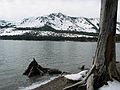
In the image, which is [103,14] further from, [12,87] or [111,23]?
[12,87]

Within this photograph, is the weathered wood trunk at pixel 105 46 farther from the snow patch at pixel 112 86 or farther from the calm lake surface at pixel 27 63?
the calm lake surface at pixel 27 63

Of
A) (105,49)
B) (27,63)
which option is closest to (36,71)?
(105,49)

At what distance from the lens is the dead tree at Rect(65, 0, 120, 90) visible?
1506 cm

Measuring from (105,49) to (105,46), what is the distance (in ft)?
0.54

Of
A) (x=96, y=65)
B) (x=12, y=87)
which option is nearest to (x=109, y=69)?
(x=96, y=65)

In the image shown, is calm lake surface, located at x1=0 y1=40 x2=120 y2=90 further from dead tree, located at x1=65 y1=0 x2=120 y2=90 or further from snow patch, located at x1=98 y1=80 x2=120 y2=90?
snow patch, located at x1=98 y1=80 x2=120 y2=90

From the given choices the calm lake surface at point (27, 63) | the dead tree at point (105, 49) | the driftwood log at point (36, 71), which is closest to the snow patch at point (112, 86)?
the dead tree at point (105, 49)

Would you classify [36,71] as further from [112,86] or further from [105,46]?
[112,86]

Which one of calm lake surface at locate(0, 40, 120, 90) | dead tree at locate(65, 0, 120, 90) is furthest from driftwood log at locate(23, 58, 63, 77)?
dead tree at locate(65, 0, 120, 90)

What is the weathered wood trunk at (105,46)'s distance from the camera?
49.4 feet

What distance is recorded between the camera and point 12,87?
27609 millimetres

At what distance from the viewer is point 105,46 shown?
15.3 m

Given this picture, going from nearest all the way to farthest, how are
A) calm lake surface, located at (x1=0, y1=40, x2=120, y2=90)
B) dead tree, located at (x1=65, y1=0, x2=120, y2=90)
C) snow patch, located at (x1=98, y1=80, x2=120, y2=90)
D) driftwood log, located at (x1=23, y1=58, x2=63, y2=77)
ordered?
1. snow patch, located at (x1=98, y1=80, x2=120, y2=90)
2. dead tree, located at (x1=65, y1=0, x2=120, y2=90)
3. calm lake surface, located at (x1=0, y1=40, x2=120, y2=90)
4. driftwood log, located at (x1=23, y1=58, x2=63, y2=77)

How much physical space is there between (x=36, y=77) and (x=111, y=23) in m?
18.8
